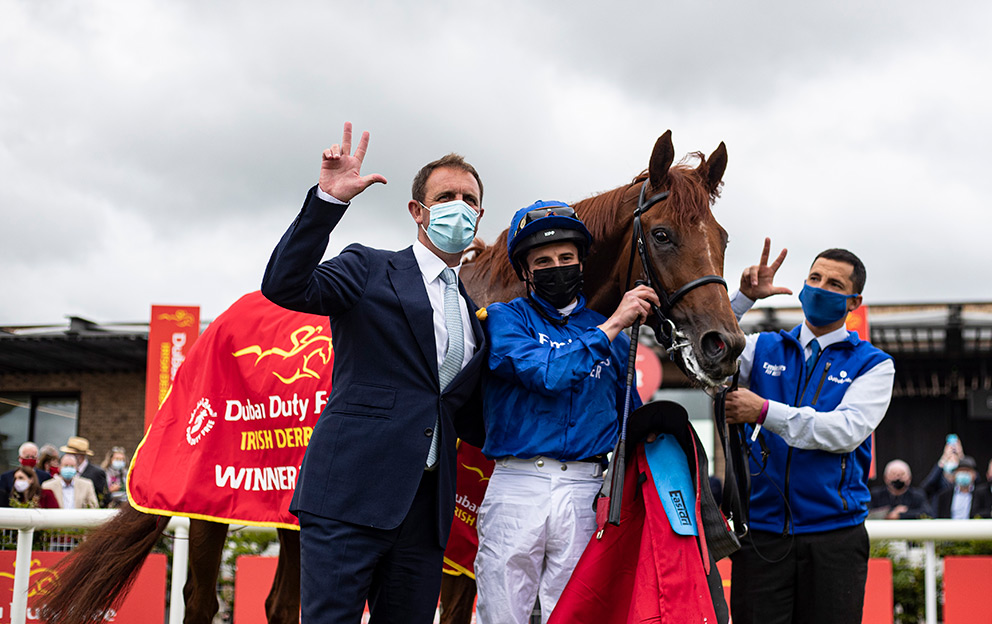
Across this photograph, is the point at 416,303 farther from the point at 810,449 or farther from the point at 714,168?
the point at 810,449

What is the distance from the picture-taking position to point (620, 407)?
9.05 feet

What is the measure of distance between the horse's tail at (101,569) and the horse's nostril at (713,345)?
2826 millimetres

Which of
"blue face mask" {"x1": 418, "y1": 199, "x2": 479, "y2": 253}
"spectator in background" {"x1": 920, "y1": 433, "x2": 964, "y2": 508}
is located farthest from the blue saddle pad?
"spectator in background" {"x1": 920, "y1": 433, "x2": 964, "y2": 508}

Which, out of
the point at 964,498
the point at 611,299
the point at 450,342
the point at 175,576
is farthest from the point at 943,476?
the point at 450,342

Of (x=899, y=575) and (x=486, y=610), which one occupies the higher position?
(x=486, y=610)

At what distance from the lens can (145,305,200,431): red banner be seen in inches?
412

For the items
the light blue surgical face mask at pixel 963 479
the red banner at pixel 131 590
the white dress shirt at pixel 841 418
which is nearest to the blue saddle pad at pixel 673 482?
the white dress shirt at pixel 841 418

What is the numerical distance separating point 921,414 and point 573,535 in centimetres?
1476

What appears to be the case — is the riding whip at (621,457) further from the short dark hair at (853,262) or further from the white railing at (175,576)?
the white railing at (175,576)

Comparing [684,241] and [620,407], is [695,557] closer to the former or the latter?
[620,407]

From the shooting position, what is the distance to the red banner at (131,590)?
472cm

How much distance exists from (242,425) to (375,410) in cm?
181

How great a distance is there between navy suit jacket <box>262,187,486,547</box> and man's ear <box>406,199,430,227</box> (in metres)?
0.19

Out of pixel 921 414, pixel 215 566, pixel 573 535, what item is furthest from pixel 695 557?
pixel 921 414
